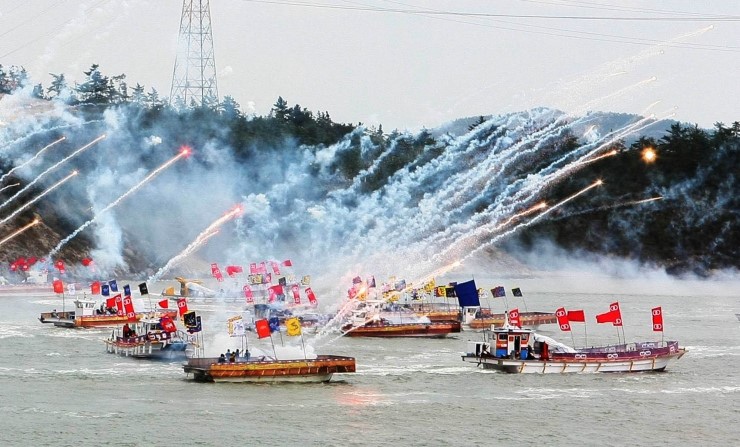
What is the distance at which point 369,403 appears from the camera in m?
70.2

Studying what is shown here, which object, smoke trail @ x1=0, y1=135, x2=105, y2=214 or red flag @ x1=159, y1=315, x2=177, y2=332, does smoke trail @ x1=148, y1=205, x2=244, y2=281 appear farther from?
red flag @ x1=159, y1=315, x2=177, y2=332

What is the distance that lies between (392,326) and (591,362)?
2468 centimetres

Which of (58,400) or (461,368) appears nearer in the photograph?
(58,400)

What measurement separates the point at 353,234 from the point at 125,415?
109522mm

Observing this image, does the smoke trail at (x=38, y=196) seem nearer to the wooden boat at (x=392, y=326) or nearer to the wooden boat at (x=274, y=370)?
the wooden boat at (x=392, y=326)

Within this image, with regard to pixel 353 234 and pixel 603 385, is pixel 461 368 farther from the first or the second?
pixel 353 234

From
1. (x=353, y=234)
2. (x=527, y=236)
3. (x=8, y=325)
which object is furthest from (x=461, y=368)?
(x=527, y=236)

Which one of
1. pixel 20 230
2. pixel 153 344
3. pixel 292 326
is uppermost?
pixel 20 230

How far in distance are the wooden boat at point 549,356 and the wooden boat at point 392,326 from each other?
19178 mm

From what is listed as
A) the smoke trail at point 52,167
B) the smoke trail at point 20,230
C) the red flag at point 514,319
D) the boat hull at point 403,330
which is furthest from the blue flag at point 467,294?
the smoke trail at point 20,230

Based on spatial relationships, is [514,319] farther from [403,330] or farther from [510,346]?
[403,330]

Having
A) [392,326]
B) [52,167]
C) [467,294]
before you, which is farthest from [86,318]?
[52,167]

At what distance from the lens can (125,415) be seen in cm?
6488

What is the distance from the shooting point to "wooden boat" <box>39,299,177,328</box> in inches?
4471
